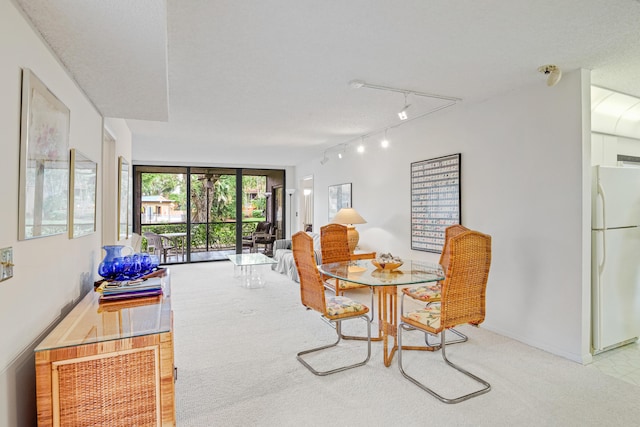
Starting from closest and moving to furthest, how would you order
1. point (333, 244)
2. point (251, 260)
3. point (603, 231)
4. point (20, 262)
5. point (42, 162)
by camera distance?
point (20, 262) → point (42, 162) → point (603, 231) → point (333, 244) → point (251, 260)

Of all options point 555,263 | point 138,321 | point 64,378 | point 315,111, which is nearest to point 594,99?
point 555,263

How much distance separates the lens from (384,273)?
2922 millimetres

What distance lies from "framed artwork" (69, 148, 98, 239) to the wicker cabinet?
75 cm

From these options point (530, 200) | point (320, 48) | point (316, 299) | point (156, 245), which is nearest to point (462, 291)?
point (316, 299)

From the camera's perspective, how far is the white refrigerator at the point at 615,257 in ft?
9.51

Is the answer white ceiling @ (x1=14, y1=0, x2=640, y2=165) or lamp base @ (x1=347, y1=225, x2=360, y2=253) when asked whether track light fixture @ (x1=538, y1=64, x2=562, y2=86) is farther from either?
lamp base @ (x1=347, y1=225, x2=360, y2=253)

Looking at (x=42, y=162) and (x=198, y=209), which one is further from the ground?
(x=42, y=162)

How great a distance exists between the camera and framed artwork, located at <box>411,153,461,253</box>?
3914 millimetres

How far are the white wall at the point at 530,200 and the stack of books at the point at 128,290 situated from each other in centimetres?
310

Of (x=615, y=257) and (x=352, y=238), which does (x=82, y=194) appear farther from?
(x=615, y=257)

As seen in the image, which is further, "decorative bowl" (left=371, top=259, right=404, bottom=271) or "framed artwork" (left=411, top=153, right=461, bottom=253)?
"framed artwork" (left=411, top=153, right=461, bottom=253)

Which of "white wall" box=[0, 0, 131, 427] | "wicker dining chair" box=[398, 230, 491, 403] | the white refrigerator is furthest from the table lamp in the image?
"white wall" box=[0, 0, 131, 427]

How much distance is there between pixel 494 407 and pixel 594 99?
291cm

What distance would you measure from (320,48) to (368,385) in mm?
2406
